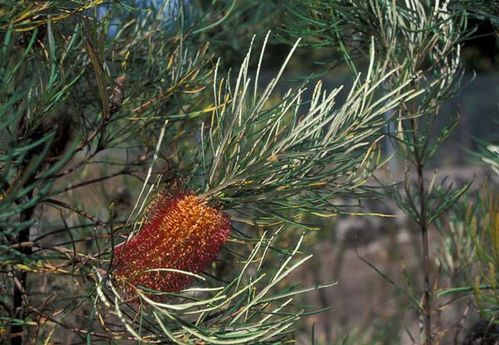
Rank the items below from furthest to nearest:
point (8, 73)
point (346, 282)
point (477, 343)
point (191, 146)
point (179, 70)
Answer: point (346, 282) → point (191, 146) → point (477, 343) → point (179, 70) → point (8, 73)

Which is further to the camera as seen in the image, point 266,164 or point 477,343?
point 477,343

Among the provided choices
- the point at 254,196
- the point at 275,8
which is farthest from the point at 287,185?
the point at 275,8

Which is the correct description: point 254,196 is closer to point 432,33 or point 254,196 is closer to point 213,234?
point 213,234

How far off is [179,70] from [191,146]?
13.1 inches

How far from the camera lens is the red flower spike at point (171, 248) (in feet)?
2.56

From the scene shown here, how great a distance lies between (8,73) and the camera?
0.79 metres

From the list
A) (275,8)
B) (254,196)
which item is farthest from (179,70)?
(275,8)

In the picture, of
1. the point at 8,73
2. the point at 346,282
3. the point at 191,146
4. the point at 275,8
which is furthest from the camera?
the point at 346,282

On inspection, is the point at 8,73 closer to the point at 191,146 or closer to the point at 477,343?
the point at 191,146

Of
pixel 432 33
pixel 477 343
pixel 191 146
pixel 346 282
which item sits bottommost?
pixel 346 282

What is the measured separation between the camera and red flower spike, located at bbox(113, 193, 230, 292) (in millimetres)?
781

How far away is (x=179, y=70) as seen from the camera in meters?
0.98

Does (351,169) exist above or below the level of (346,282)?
above

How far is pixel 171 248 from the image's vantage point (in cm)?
79
